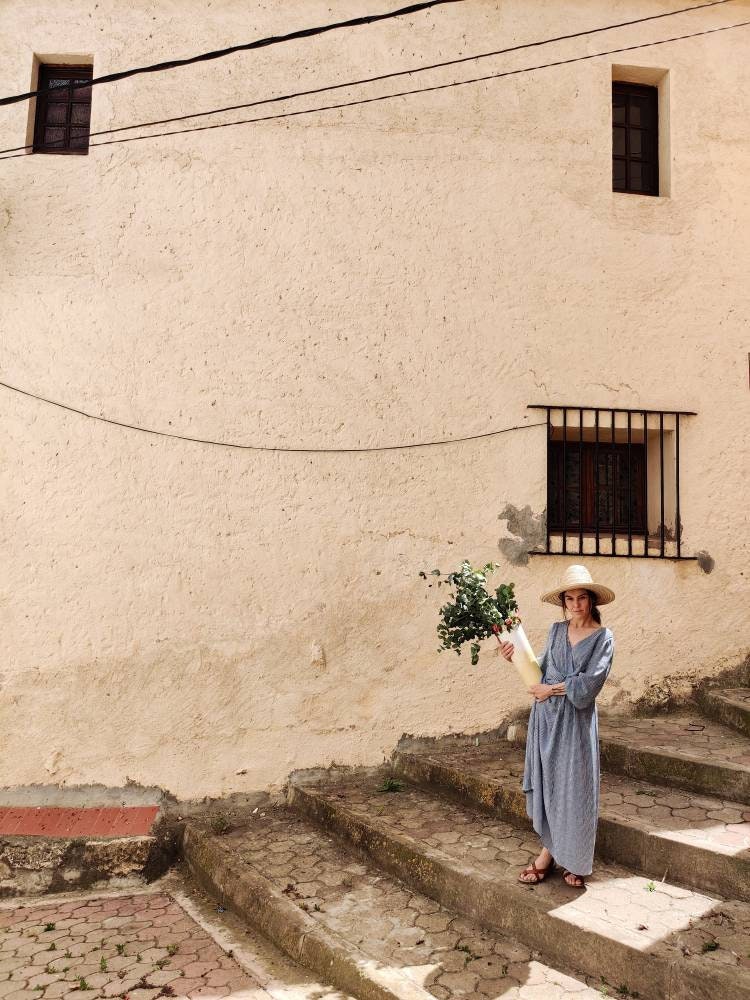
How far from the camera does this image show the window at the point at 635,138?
6.11 m

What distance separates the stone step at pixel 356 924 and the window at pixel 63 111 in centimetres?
518

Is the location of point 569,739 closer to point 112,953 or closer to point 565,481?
point 112,953

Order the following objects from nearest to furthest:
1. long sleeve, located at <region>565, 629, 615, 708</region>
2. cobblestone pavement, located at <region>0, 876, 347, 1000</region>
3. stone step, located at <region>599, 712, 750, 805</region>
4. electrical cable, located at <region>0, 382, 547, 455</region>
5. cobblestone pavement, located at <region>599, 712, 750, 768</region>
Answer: cobblestone pavement, located at <region>0, 876, 347, 1000</region> < long sleeve, located at <region>565, 629, 615, 708</region> < stone step, located at <region>599, 712, 750, 805</region> < cobblestone pavement, located at <region>599, 712, 750, 768</region> < electrical cable, located at <region>0, 382, 547, 455</region>

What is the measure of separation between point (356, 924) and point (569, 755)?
4.32 feet

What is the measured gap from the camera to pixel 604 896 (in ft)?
10.9

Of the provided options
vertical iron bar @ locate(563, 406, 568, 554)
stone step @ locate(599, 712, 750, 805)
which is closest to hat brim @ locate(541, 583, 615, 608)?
stone step @ locate(599, 712, 750, 805)

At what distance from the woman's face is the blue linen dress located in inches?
4.5

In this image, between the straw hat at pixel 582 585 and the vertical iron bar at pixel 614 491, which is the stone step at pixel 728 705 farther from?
the straw hat at pixel 582 585

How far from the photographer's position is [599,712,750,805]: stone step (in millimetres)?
4164

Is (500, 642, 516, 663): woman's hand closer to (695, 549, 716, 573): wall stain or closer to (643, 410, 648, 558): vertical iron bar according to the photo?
(643, 410, 648, 558): vertical iron bar

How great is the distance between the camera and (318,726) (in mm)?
5176

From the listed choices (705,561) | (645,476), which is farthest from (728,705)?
(645,476)

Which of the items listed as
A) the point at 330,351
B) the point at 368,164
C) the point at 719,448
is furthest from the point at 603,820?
the point at 368,164

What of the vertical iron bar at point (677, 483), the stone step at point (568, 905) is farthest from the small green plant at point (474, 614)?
the vertical iron bar at point (677, 483)
